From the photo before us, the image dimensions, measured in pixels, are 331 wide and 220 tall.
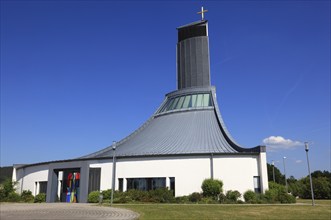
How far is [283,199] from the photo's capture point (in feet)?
74.1

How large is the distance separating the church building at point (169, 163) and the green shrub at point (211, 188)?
3.95 ft

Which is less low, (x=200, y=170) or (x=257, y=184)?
(x=200, y=170)

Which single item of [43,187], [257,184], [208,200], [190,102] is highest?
[190,102]

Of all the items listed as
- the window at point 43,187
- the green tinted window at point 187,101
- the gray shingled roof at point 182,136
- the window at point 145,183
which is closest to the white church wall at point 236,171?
the gray shingled roof at point 182,136

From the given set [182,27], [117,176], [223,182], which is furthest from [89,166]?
[182,27]

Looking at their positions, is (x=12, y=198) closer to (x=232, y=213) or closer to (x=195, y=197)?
(x=195, y=197)

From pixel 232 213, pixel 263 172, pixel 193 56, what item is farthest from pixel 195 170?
pixel 193 56

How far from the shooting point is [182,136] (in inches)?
1162

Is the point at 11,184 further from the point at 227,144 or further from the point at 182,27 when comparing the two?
the point at 182,27

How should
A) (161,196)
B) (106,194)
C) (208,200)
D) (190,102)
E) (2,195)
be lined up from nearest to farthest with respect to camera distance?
1. (208,200)
2. (161,196)
3. (106,194)
4. (2,195)
5. (190,102)

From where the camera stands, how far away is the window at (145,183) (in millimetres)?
26048

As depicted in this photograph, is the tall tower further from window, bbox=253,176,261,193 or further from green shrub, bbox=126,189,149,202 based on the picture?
green shrub, bbox=126,189,149,202

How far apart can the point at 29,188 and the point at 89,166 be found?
9.96 meters

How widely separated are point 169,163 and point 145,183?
297 centimetres
